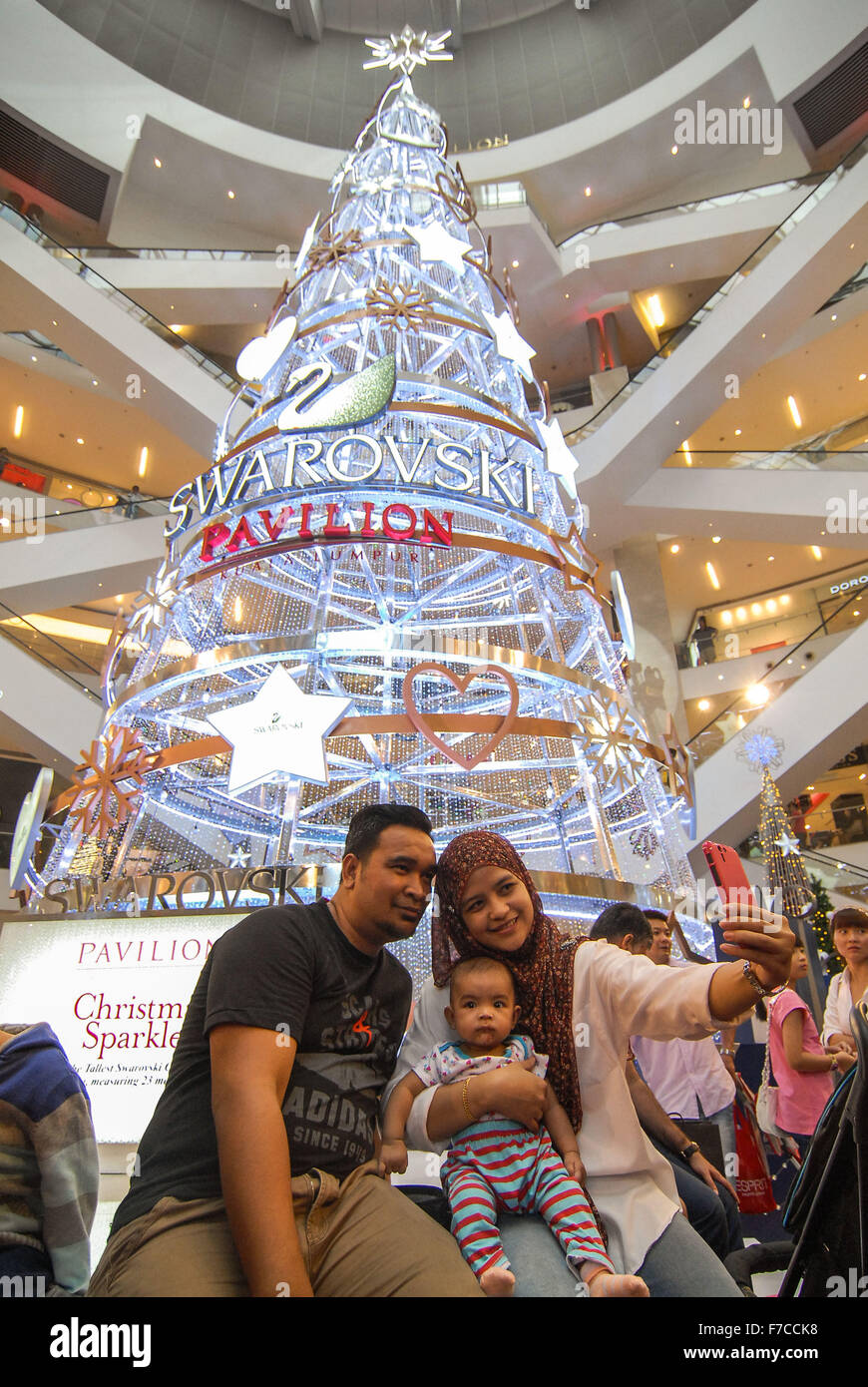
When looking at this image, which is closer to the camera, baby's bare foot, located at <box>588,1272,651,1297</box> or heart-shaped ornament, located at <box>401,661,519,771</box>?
baby's bare foot, located at <box>588,1272,651,1297</box>

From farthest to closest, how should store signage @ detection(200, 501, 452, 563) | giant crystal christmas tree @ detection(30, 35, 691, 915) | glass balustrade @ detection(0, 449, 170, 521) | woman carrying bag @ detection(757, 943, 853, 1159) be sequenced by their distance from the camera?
glass balustrade @ detection(0, 449, 170, 521), store signage @ detection(200, 501, 452, 563), giant crystal christmas tree @ detection(30, 35, 691, 915), woman carrying bag @ detection(757, 943, 853, 1159)

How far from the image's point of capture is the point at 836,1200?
1255mm

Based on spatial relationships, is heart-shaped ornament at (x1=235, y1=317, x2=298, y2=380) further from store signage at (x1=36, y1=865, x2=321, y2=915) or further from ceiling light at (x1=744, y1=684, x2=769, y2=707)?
ceiling light at (x1=744, y1=684, x2=769, y2=707)

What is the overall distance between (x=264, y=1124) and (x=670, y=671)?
12.9 metres

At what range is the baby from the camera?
4.36 feet

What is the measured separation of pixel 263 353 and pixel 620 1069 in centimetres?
512

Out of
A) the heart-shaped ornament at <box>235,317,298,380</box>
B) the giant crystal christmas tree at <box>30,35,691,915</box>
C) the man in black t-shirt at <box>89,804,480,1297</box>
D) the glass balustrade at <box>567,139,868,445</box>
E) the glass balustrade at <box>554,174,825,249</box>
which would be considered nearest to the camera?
the man in black t-shirt at <box>89,804,480,1297</box>

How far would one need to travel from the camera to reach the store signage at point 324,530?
4230mm

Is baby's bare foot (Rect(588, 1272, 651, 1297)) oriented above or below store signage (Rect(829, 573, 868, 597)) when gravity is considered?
below

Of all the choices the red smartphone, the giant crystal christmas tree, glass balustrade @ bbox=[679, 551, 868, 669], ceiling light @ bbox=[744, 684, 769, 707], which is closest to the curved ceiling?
glass balustrade @ bbox=[679, 551, 868, 669]

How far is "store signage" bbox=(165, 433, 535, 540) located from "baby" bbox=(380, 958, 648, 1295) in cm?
325

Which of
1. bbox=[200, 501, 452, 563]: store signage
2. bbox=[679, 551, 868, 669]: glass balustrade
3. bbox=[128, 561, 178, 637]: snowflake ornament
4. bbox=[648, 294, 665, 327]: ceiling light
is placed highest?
bbox=[648, 294, 665, 327]: ceiling light

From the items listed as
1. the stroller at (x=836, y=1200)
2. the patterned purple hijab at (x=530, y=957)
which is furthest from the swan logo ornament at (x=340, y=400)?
the stroller at (x=836, y=1200)

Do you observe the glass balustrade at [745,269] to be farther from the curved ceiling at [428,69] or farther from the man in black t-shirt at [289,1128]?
the man in black t-shirt at [289,1128]
